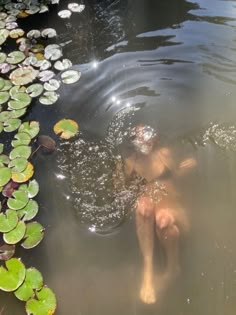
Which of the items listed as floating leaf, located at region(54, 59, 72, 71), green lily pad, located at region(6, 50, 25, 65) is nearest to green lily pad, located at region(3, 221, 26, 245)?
floating leaf, located at region(54, 59, 72, 71)

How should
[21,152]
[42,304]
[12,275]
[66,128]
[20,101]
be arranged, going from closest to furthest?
[42,304] → [12,275] → [21,152] → [66,128] → [20,101]

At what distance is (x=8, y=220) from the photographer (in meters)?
2.69

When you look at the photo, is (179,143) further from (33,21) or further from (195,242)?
(33,21)

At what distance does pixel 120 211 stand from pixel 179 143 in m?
0.78

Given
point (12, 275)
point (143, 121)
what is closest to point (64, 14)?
point (143, 121)

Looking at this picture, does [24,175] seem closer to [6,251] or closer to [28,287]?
[6,251]

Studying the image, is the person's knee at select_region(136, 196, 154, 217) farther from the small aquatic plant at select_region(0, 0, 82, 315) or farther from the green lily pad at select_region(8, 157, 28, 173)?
the green lily pad at select_region(8, 157, 28, 173)

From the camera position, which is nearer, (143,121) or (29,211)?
(29,211)

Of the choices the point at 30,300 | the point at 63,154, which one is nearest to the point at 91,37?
the point at 63,154

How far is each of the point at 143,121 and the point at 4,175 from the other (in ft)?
4.08

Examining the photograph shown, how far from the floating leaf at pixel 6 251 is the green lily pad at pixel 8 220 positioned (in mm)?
109

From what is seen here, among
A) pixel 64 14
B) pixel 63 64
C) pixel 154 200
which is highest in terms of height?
pixel 64 14

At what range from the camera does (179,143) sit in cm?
311

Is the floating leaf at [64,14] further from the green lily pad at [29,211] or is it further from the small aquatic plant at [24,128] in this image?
the green lily pad at [29,211]
